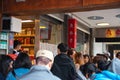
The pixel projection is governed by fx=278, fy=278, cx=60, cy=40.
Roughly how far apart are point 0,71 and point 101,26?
31.7 feet

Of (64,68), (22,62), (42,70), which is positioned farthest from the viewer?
(64,68)

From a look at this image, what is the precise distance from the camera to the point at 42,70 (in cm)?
264

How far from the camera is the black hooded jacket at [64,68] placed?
4969mm

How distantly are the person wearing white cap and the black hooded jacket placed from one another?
6.96ft

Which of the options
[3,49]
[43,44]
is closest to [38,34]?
[43,44]

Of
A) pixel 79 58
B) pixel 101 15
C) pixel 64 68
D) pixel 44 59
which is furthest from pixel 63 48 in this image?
pixel 101 15

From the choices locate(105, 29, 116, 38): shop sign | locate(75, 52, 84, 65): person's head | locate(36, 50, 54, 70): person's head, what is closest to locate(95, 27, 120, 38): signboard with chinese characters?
locate(105, 29, 116, 38): shop sign

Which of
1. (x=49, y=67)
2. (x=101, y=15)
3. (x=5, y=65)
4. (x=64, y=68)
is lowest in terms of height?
(x=64, y=68)

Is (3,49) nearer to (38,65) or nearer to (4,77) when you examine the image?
(4,77)

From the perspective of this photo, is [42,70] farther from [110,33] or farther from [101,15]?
[110,33]

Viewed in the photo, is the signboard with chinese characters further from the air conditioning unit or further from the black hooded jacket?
the black hooded jacket

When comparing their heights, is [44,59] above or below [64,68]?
above

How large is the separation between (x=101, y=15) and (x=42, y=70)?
8191mm

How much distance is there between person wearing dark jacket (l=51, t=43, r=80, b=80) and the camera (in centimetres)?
497
